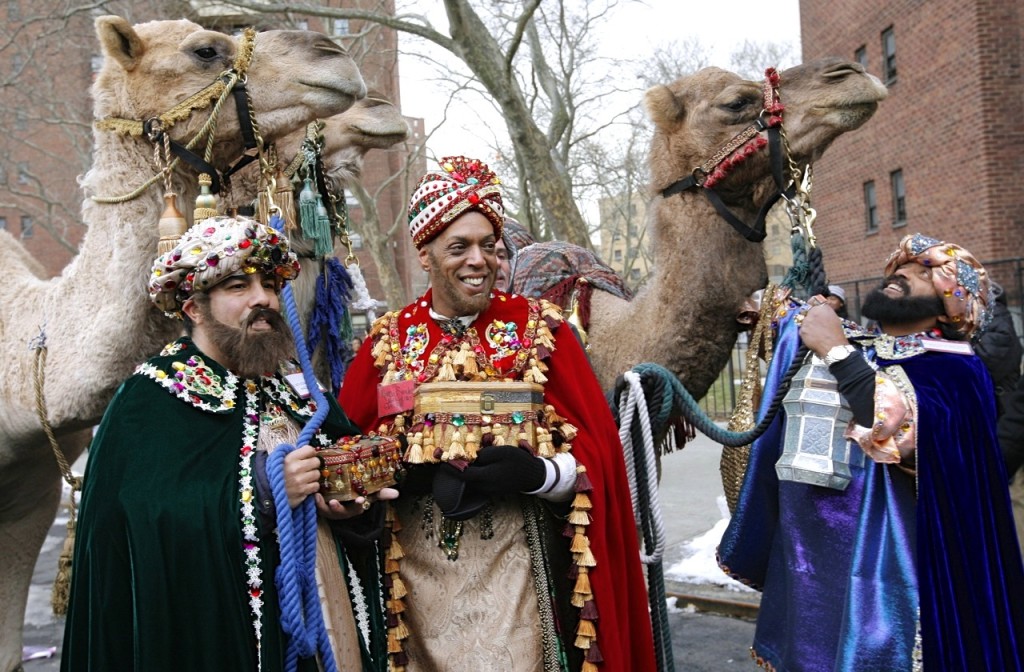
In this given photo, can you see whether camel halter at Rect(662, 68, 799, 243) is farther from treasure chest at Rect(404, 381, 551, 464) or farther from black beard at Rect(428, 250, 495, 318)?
treasure chest at Rect(404, 381, 551, 464)

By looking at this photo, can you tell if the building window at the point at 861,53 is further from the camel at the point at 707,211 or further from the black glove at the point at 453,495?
the black glove at the point at 453,495

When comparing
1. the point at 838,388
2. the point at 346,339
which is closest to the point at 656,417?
the point at 838,388

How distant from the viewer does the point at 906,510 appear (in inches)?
136

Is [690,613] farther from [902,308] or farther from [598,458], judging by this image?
[598,458]

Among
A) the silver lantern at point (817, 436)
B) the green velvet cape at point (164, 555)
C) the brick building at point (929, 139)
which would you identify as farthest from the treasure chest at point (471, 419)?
the brick building at point (929, 139)

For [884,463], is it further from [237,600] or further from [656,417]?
[237,600]

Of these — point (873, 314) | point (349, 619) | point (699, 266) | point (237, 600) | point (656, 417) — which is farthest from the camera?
point (699, 266)

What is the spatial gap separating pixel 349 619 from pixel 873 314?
2.34 m

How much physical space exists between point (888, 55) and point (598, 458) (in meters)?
19.7

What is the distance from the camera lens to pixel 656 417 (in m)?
3.06

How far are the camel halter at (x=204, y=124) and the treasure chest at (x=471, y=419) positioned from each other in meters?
1.53

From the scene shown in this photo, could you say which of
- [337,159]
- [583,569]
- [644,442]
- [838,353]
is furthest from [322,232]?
[838,353]

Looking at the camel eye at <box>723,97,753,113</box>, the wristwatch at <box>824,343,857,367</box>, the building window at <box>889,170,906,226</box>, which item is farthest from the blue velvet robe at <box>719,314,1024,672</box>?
the building window at <box>889,170,906,226</box>

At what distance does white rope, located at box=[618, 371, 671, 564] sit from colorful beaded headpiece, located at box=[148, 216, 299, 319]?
1211mm
